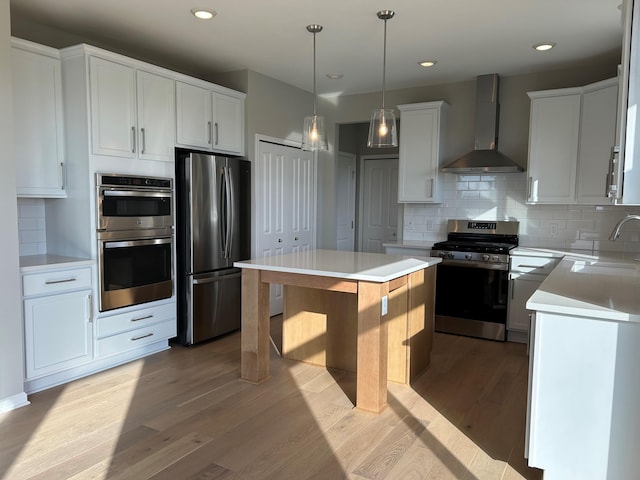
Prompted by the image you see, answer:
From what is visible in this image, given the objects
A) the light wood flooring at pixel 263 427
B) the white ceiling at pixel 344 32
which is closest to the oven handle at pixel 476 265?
the light wood flooring at pixel 263 427

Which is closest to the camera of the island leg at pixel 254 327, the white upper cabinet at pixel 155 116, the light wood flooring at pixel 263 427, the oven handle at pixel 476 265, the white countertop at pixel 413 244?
the light wood flooring at pixel 263 427

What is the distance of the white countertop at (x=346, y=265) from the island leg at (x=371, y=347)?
113mm

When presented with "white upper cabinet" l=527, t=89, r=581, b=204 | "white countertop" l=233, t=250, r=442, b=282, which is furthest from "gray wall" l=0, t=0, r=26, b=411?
"white upper cabinet" l=527, t=89, r=581, b=204

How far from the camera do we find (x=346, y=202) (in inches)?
273

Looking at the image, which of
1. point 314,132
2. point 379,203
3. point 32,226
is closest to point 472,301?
point 314,132

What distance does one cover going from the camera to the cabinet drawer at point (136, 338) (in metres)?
3.54

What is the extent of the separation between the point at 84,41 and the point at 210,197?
1.67 m

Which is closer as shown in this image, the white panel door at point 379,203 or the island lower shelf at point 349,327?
the island lower shelf at point 349,327

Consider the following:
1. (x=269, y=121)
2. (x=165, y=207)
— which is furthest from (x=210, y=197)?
(x=269, y=121)

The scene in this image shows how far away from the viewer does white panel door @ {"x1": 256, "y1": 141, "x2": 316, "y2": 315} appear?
16.3ft

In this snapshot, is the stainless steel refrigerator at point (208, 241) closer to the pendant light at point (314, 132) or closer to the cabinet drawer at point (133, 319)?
the cabinet drawer at point (133, 319)

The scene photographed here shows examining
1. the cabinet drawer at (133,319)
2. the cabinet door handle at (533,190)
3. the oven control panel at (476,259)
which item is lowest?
the cabinet drawer at (133,319)

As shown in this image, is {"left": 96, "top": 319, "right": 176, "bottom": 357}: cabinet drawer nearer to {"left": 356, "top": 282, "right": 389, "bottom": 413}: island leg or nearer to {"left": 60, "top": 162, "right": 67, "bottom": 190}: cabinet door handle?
{"left": 60, "top": 162, "right": 67, "bottom": 190}: cabinet door handle

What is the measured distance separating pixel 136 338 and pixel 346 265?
189 cm
